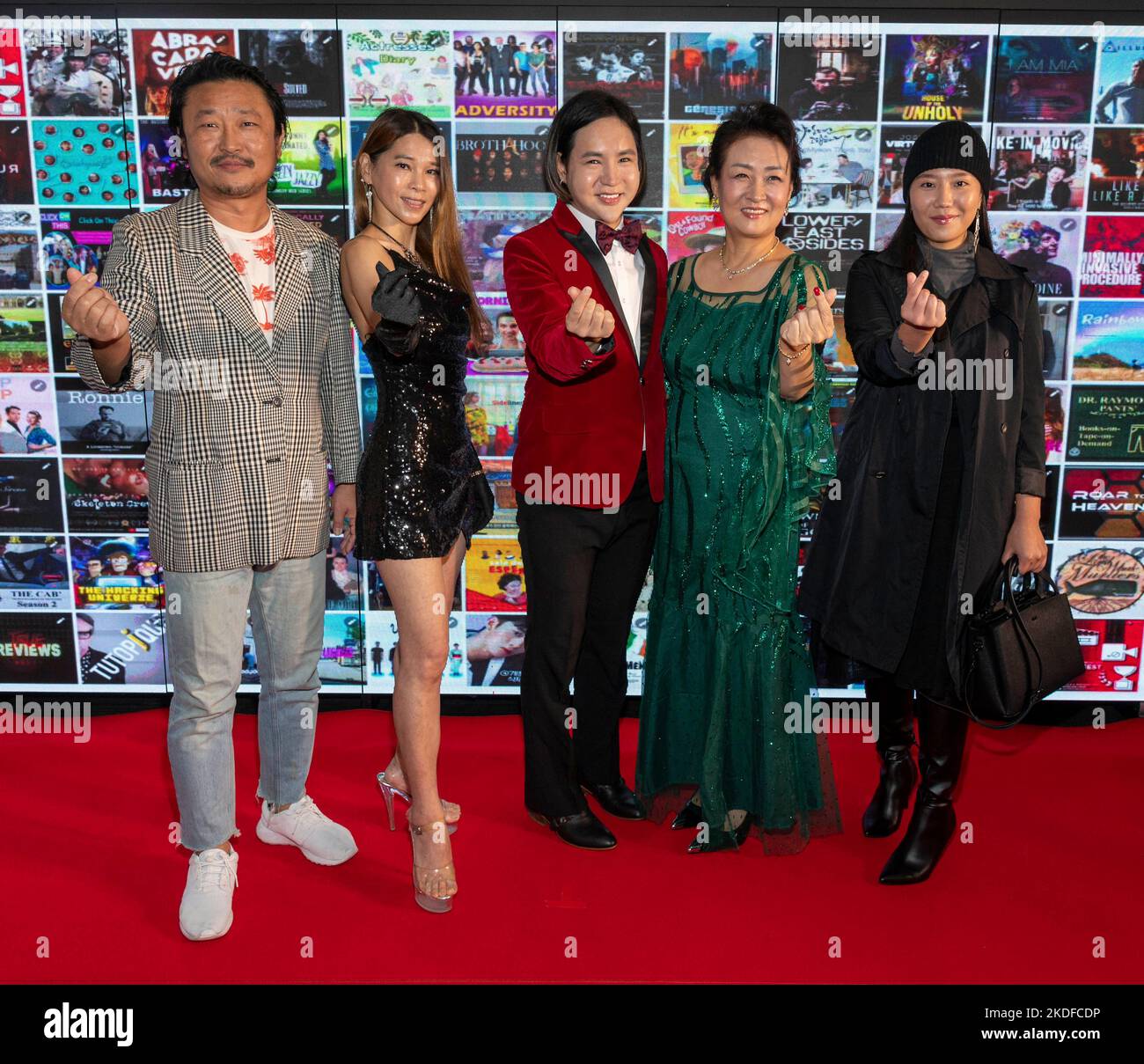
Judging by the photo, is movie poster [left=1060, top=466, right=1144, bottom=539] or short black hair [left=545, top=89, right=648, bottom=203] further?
movie poster [left=1060, top=466, right=1144, bottom=539]

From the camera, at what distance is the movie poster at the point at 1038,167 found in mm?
3578

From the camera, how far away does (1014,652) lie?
8.24ft

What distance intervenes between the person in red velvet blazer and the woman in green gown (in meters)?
0.10

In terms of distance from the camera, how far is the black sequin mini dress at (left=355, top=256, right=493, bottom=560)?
92.3 inches

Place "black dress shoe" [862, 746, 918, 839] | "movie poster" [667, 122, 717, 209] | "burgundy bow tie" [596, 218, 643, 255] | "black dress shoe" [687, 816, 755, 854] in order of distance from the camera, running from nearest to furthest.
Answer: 1. "burgundy bow tie" [596, 218, 643, 255]
2. "black dress shoe" [687, 816, 755, 854]
3. "black dress shoe" [862, 746, 918, 839]
4. "movie poster" [667, 122, 717, 209]

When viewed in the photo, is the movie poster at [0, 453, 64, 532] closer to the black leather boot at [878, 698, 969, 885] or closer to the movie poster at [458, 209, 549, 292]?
the movie poster at [458, 209, 549, 292]

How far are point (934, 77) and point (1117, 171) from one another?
2.53 feet

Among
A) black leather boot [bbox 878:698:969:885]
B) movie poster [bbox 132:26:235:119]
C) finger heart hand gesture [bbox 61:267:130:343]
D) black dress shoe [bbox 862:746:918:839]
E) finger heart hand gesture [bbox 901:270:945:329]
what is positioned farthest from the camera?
movie poster [bbox 132:26:235:119]

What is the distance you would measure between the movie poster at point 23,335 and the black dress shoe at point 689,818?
290 cm

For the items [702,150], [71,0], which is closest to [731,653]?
[702,150]

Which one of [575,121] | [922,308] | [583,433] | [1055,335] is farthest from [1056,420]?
[575,121]

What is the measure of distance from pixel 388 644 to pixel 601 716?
51.1 inches

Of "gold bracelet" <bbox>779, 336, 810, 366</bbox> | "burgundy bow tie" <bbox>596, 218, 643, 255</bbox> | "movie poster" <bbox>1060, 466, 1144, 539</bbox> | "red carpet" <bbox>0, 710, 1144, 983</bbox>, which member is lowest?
"red carpet" <bbox>0, 710, 1144, 983</bbox>

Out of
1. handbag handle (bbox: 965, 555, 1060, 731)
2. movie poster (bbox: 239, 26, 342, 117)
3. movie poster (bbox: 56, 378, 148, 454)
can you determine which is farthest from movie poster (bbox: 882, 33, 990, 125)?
movie poster (bbox: 56, 378, 148, 454)
